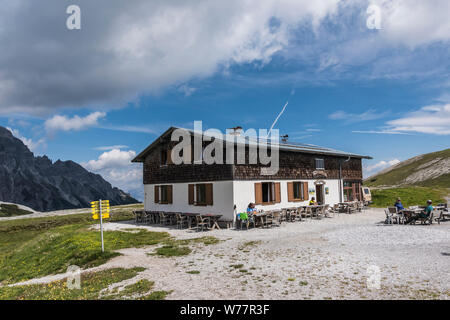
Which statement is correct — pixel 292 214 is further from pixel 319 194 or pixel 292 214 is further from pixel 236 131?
pixel 236 131

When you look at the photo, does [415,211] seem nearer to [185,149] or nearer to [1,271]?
[185,149]

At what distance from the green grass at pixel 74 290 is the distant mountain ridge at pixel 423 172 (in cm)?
8487

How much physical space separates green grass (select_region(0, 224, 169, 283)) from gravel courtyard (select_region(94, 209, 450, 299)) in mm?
1446

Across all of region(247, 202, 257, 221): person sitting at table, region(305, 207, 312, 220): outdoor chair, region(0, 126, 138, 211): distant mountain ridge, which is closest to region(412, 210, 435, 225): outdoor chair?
region(305, 207, 312, 220): outdoor chair

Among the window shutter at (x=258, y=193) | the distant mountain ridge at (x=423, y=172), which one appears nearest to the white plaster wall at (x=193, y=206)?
the window shutter at (x=258, y=193)

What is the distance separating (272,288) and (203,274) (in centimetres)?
208

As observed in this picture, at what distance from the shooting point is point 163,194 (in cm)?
2123

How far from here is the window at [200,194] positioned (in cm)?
1726

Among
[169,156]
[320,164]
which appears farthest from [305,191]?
[169,156]

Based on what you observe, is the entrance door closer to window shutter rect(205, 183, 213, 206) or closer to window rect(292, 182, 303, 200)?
window rect(292, 182, 303, 200)

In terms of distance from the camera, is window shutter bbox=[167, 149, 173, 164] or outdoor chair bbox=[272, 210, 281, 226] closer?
outdoor chair bbox=[272, 210, 281, 226]

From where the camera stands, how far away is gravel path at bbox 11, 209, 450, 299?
590 centimetres

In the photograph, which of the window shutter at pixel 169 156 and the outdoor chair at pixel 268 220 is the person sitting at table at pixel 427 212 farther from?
the window shutter at pixel 169 156

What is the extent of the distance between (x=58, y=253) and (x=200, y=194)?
27.6 feet
